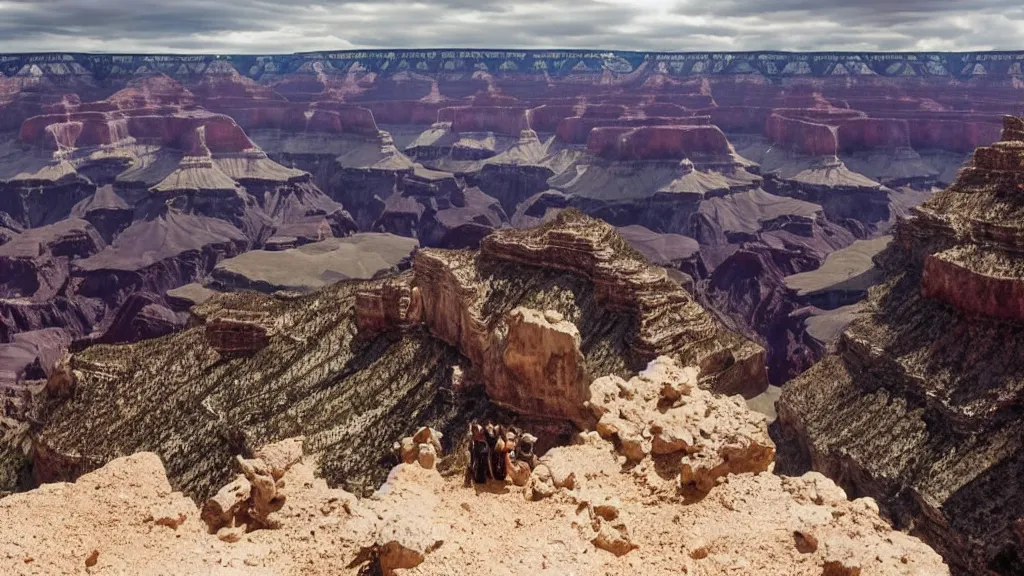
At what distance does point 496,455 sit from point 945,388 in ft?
118

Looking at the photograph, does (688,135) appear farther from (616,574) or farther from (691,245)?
(616,574)

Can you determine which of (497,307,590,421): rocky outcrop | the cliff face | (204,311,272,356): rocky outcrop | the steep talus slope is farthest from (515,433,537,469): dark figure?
the steep talus slope

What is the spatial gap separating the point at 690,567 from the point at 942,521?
91.5ft

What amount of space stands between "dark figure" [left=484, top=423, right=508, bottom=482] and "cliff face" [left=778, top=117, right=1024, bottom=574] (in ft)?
88.3

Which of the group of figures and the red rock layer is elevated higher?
the group of figures

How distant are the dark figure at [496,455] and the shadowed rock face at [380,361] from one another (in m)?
18.1

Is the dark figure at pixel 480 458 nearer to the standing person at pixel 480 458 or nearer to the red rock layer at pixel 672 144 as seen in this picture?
the standing person at pixel 480 458

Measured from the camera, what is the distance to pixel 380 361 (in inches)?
2002

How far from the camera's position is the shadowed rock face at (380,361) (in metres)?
44.9

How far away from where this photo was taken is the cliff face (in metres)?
40.9

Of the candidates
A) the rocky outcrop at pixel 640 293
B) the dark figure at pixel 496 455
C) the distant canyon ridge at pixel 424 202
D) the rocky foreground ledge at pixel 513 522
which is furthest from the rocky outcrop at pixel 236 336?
the distant canyon ridge at pixel 424 202

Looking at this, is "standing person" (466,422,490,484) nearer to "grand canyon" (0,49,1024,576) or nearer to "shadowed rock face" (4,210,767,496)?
"grand canyon" (0,49,1024,576)

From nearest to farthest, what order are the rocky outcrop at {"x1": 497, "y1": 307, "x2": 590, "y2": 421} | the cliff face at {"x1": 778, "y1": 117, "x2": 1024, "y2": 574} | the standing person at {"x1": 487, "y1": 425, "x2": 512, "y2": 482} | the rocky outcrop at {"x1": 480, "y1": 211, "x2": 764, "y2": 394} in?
1. the standing person at {"x1": 487, "y1": 425, "x2": 512, "y2": 482}
2. the rocky outcrop at {"x1": 497, "y1": 307, "x2": 590, "y2": 421}
3. the cliff face at {"x1": 778, "y1": 117, "x2": 1024, "y2": 574}
4. the rocky outcrop at {"x1": 480, "y1": 211, "x2": 764, "y2": 394}

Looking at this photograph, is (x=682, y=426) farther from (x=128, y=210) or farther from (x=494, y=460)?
(x=128, y=210)
